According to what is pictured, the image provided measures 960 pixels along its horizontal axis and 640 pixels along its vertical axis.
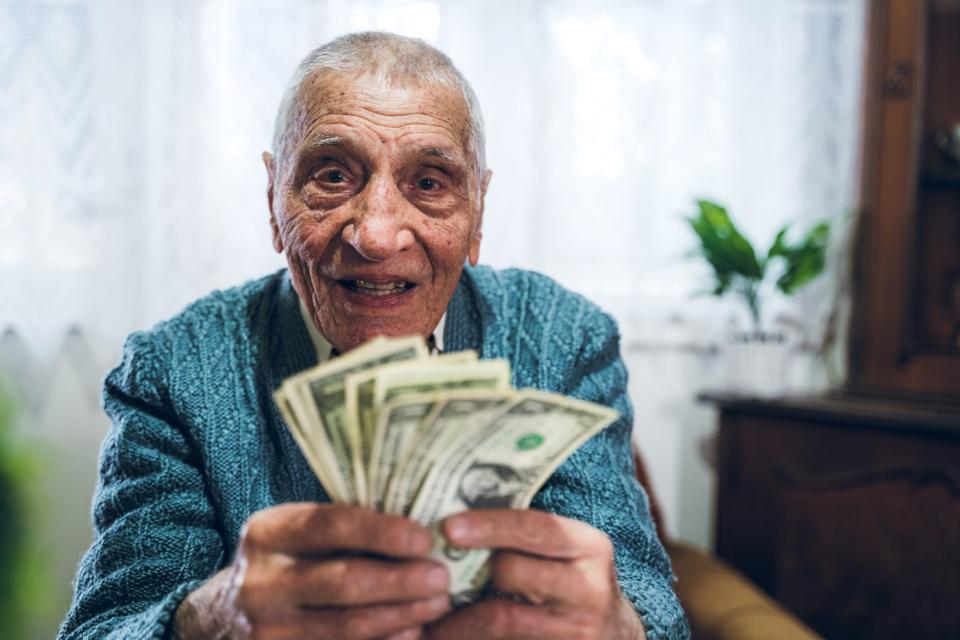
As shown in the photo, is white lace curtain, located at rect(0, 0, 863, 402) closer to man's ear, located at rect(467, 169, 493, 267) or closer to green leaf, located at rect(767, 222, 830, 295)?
green leaf, located at rect(767, 222, 830, 295)

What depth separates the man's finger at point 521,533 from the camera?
727 mm

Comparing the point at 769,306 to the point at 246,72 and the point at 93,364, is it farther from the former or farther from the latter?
the point at 93,364

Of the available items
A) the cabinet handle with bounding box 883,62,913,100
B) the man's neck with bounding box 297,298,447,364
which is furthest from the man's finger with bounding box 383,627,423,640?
the cabinet handle with bounding box 883,62,913,100

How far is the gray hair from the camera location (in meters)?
1.05

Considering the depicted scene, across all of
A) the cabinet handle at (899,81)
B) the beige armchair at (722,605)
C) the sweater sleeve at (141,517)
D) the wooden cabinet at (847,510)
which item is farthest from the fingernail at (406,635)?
the cabinet handle at (899,81)

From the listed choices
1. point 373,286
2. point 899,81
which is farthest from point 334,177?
point 899,81

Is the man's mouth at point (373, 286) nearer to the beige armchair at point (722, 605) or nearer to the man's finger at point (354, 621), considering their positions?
the man's finger at point (354, 621)

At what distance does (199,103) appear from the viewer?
205cm

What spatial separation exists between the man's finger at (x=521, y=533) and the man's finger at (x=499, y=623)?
58 millimetres

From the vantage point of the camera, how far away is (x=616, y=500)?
3.64ft

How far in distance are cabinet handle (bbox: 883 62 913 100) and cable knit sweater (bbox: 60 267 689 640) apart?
124cm

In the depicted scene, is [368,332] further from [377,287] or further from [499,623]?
[499,623]

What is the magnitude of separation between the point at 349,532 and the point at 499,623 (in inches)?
6.8

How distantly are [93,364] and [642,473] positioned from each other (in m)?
1.40
